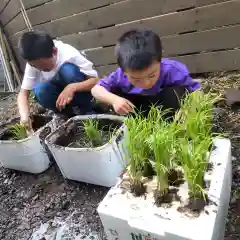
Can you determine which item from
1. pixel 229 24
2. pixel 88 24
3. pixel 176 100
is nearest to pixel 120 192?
pixel 176 100

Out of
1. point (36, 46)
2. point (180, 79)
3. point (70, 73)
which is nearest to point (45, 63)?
point (36, 46)

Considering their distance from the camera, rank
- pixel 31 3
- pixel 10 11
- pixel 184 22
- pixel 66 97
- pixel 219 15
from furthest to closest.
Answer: pixel 10 11
pixel 31 3
pixel 184 22
pixel 219 15
pixel 66 97

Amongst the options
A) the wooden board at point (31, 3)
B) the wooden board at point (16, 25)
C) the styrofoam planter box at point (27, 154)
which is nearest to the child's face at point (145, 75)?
the styrofoam planter box at point (27, 154)

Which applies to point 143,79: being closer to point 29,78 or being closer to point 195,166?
point 195,166

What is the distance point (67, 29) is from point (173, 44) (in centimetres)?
129

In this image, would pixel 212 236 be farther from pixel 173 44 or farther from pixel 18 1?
pixel 18 1

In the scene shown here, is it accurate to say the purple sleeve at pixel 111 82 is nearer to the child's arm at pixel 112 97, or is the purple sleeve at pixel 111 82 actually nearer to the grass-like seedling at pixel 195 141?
the child's arm at pixel 112 97

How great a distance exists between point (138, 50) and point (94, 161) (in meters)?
0.63

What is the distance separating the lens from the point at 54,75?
87.4 inches

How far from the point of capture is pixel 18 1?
12.1 ft

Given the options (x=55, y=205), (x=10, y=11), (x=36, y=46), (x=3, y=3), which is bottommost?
(x=55, y=205)

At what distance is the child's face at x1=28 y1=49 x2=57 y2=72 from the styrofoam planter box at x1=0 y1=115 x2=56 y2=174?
363 mm

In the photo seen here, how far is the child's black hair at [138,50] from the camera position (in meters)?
1.42

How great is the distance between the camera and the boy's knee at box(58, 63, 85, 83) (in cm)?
214
